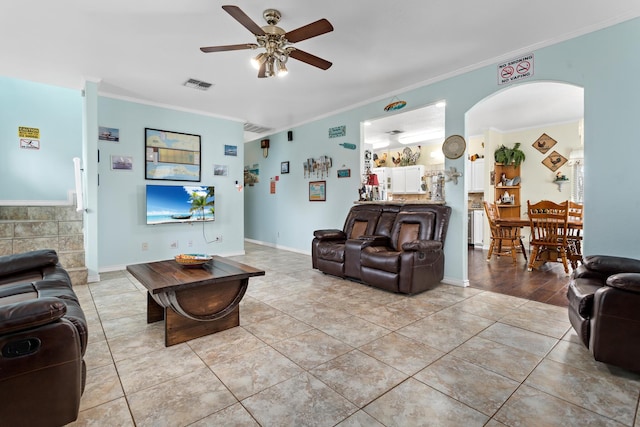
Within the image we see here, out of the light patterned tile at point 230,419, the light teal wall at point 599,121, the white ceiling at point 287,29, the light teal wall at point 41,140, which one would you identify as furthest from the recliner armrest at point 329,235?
the light teal wall at point 41,140

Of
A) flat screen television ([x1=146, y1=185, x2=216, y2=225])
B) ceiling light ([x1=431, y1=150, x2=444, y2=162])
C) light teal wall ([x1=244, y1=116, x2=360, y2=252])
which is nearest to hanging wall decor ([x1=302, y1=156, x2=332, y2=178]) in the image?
light teal wall ([x1=244, y1=116, x2=360, y2=252])

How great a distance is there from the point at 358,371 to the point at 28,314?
5.60ft

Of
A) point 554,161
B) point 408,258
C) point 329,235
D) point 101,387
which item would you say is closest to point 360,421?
point 101,387

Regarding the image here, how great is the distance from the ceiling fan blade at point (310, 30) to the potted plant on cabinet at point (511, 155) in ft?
19.9

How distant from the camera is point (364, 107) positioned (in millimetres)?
5199

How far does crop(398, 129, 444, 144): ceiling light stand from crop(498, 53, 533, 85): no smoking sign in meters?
3.62

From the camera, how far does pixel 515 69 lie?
11.4 feet

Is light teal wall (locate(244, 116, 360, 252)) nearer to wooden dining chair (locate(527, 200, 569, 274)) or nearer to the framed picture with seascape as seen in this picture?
the framed picture with seascape

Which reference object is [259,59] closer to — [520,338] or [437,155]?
[520,338]

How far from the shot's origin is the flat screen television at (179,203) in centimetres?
511

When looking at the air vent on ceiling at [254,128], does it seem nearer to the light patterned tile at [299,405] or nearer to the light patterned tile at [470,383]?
the light patterned tile at [299,405]

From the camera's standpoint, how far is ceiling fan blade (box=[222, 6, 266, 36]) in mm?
2178

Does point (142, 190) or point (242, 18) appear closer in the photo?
point (242, 18)

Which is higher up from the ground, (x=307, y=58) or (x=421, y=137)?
(x=421, y=137)
